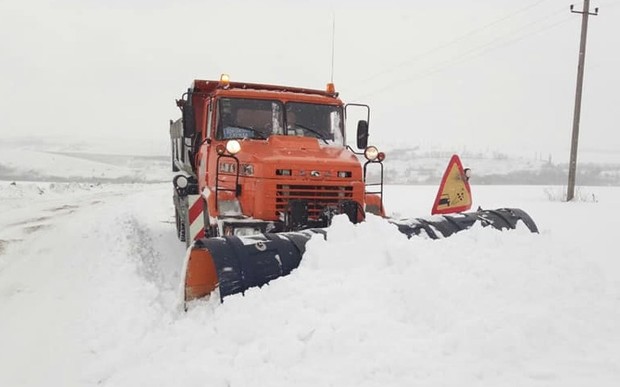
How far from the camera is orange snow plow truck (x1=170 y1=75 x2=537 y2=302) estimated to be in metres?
4.00

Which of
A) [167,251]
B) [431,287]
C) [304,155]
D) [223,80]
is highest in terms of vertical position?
[223,80]

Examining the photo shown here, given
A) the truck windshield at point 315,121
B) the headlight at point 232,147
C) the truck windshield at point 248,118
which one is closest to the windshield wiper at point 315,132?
the truck windshield at point 315,121

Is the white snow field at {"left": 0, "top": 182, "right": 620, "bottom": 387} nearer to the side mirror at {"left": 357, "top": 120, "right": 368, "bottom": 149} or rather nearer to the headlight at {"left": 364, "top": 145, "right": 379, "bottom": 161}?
the headlight at {"left": 364, "top": 145, "right": 379, "bottom": 161}

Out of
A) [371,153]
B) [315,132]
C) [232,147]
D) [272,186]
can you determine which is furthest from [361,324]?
[315,132]

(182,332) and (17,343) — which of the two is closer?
(182,332)

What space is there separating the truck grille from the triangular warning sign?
87.4 inches

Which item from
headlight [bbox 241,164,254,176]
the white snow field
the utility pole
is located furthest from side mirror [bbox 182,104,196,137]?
the utility pole

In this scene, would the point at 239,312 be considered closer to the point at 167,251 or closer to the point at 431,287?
the point at 431,287

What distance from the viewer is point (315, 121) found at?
22.2 feet

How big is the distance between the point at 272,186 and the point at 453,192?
11.0 ft

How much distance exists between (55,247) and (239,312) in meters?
5.82

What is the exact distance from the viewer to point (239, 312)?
3.42 meters

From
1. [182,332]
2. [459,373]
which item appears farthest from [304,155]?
[459,373]

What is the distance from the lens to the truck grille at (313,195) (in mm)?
5508
